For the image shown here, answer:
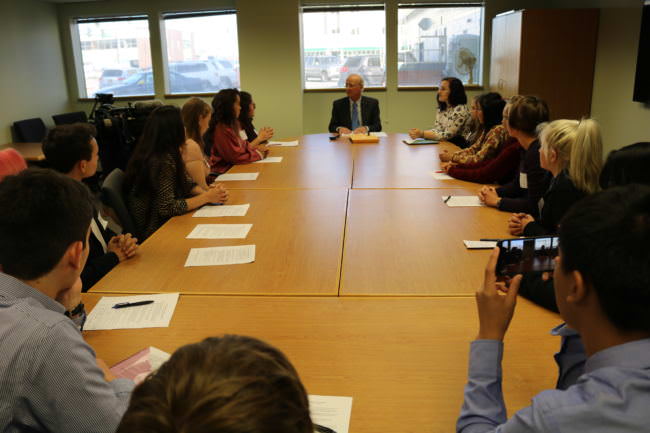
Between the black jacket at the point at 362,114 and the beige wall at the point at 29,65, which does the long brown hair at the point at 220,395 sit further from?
the beige wall at the point at 29,65

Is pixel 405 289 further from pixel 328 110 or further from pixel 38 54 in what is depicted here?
pixel 38 54

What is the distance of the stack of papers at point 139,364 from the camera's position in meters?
1.37

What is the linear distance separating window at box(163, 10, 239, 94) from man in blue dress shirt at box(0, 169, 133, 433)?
7339 millimetres

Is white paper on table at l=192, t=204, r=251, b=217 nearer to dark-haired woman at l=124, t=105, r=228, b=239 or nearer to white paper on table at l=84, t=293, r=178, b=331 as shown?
dark-haired woman at l=124, t=105, r=228, b=239

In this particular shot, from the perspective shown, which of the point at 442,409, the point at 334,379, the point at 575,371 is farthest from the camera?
the point at 334,379

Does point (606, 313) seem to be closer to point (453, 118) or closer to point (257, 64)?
point (453, 118)

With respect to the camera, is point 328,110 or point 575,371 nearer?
point 575,371

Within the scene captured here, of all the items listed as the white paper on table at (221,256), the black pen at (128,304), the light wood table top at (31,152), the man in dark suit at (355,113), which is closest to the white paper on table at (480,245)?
the white paper on table at (221,256)

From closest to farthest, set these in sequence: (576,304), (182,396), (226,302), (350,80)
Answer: (182,396) → (576,304) → (226,302) → (350,80)

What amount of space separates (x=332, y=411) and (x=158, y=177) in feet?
6.52

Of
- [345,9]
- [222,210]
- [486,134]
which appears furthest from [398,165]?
[345,9]

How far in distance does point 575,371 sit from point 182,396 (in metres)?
0.85

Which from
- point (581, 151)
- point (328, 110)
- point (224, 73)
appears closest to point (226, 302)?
point (581, 151)

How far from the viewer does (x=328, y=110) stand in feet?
26.3
